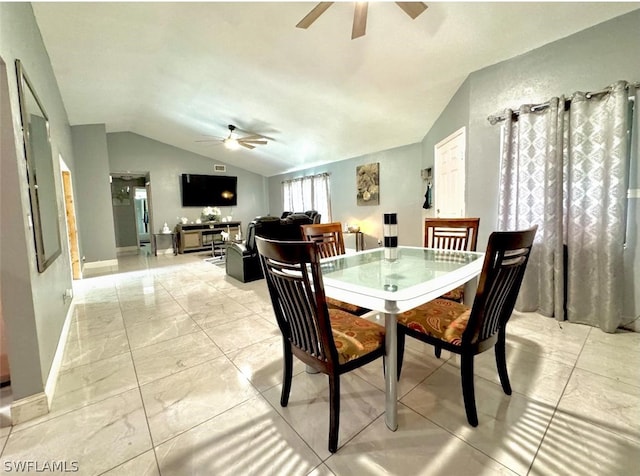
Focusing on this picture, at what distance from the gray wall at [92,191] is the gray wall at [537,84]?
6.29 meters

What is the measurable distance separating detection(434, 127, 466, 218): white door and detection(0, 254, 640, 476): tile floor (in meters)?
1.63

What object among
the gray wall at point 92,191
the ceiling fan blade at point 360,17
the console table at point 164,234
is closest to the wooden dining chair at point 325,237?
the ceiling fan blade at point 360,17

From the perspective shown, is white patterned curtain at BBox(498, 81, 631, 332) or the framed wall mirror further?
white patterned curtain at BBox(498, 81, 631, 332)

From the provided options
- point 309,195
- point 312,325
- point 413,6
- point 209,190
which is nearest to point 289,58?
point 413,6

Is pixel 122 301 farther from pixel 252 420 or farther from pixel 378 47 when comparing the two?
pixel 378 47

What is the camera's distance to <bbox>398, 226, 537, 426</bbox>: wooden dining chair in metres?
1.18

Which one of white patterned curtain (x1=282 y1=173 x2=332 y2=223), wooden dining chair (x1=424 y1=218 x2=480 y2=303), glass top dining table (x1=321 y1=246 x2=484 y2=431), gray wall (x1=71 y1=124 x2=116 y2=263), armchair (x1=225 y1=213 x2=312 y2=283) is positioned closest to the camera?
glass top dining table (x1=321 y1=246 x2=484 y2=431)

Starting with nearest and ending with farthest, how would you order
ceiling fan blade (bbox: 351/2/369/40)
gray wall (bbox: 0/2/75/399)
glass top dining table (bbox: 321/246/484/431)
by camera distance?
glass top dining table (bbox: 321/246/484/431) < gray wall (bbox: 0/2/75/399) < ceiling fan blade (bbox: 351/2/369/40)

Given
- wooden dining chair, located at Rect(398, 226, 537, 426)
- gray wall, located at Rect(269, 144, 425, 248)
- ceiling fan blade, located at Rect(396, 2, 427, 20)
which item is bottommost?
wooden dining chair, located at Rect(398, 226, 537, 426)

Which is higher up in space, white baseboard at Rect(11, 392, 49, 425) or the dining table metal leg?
the dining table metal leg

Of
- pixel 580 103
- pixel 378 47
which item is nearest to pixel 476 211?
pixel 580 103

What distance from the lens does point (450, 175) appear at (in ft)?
11.7

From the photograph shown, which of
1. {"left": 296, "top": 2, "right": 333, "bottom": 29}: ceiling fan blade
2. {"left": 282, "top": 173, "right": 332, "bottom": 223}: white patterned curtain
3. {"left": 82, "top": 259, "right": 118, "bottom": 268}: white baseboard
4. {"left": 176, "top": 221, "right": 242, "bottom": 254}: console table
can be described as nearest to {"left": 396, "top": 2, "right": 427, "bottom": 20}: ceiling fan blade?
{"left": 296, "top": 2, "right": 333, "bottom": 29}: ceiling fan blade

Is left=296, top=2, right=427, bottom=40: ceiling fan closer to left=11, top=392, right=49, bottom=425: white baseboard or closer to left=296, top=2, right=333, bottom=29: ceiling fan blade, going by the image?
left=296, top=2, right=333, bottom=29: ceiling fan blade
